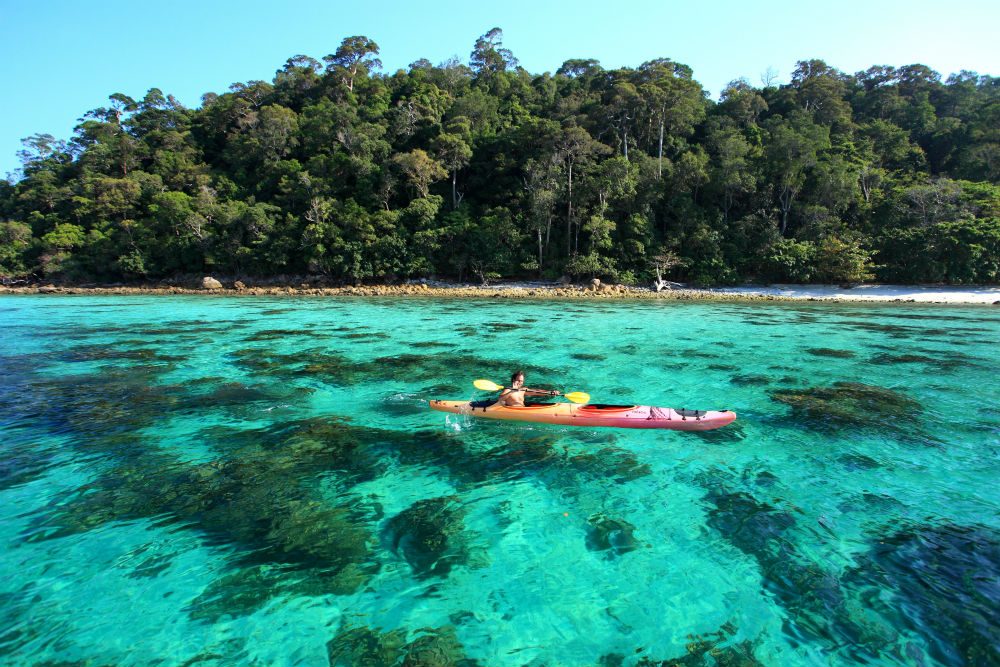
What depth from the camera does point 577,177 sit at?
42.2m

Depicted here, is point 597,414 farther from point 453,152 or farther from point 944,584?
point 453,152

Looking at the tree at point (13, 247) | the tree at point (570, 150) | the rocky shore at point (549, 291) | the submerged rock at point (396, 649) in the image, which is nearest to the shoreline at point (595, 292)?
the rocky shore at point (549, 291)

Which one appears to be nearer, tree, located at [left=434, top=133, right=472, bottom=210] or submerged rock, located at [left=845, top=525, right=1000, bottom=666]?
submerged rock, located at [left=845, top=525, right=1000, bottom=666]

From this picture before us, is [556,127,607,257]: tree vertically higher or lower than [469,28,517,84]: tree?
lower

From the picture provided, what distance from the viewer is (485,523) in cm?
531

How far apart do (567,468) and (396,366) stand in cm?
726

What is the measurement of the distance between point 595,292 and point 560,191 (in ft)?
33.5

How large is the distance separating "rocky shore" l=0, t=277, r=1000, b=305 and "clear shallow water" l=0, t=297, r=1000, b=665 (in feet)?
79.9

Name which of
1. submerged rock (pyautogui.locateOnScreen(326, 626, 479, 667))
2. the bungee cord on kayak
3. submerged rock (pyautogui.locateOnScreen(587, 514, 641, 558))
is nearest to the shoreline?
the bungee cord on kayak

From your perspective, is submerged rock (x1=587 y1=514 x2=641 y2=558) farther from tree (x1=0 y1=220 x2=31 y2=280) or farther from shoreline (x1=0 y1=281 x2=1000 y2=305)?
tree (x1=0 y1=220 x2=31 y2=280)

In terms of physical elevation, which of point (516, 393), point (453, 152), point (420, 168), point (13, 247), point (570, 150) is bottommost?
point (516, 393)

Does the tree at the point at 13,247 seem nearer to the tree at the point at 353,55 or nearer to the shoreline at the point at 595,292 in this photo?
the shoreline at the point at 595,292

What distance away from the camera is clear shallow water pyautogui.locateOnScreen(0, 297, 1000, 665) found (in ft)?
12.2

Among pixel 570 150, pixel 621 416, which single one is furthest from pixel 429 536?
pixel 570 150
